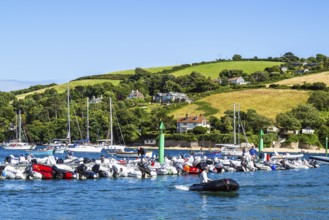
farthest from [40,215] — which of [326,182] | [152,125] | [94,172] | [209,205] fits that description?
[152,125]

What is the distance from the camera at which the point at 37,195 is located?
1880 inches

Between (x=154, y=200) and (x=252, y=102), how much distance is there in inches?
5018

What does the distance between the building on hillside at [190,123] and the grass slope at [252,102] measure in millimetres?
8249

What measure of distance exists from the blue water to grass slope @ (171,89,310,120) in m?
105

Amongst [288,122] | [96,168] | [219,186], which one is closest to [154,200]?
[219,186]

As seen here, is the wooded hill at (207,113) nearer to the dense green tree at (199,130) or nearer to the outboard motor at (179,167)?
the dense green tree at (199,130)

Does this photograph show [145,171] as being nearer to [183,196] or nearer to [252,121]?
[183,196]

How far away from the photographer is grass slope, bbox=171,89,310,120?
6550 inches

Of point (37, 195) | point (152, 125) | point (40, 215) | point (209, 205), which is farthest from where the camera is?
point (152, 125)

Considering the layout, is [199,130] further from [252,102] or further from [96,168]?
[96,168]

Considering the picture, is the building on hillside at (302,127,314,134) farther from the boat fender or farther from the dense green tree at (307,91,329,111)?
the boat fender

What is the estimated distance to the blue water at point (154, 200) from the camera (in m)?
40.7

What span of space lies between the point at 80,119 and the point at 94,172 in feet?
328

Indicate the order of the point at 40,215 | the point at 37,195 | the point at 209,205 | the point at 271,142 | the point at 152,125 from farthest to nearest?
the point at 152,125
the point at 271,142
the point at 37,195
the point at 209,205
the point at 40,215
